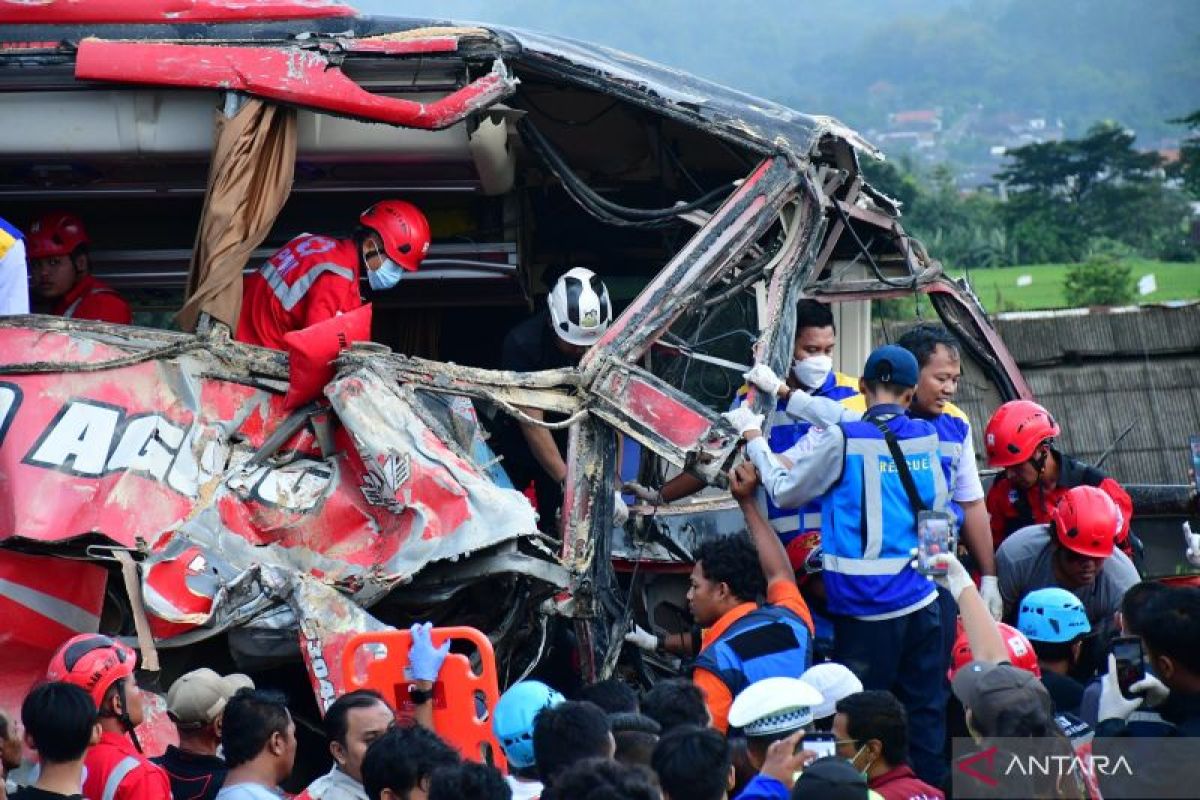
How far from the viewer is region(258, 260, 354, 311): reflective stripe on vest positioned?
875 cm

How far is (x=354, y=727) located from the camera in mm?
6078

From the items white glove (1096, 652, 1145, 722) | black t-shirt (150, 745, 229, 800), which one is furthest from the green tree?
black t-shirt (150, 745, 229, 800)

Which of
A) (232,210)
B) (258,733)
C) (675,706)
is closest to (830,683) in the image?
(675,706)

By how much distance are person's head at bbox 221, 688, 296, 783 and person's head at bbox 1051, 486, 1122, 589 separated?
4.20 m

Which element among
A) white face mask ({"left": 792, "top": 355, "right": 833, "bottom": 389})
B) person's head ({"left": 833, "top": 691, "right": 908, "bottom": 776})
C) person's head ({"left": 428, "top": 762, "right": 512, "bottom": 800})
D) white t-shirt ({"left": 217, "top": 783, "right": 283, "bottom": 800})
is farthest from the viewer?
white face mask ({"left": 792, "top": 355, "right": 833, "bottom": 389})

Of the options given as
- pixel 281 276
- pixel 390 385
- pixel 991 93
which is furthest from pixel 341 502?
pixel 991 93

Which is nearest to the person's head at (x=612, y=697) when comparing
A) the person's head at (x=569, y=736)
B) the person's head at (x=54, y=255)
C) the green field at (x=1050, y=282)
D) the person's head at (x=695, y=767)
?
the person's head at (x=569, y=736)

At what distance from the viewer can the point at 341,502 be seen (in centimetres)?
797

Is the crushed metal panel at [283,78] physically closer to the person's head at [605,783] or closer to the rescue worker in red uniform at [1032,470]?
the rescue worker in red uniform at [1032,470]

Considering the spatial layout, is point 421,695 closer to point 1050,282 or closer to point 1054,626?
point 1054,626

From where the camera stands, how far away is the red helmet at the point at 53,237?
9.57 metres

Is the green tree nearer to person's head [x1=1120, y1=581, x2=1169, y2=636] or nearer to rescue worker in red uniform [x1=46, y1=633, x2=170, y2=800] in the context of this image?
person's head [x1=1120, y1=581, x2=1169, y2=636]

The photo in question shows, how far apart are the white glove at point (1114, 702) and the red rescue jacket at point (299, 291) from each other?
164 inches

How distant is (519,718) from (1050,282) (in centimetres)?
3505
